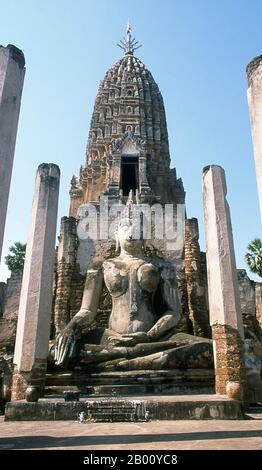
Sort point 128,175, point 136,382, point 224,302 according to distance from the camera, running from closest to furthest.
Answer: point 224,302
point 136,382
point 128,175

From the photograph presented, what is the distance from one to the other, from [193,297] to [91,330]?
4.97 metres

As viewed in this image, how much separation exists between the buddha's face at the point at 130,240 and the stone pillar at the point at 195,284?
373cm

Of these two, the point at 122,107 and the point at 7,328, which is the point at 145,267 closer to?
the point at 7,328

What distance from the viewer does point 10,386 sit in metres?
6.95

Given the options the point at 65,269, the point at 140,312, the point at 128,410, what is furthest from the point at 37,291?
the point at 65,269

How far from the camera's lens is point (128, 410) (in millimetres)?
5023

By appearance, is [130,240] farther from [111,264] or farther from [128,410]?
[128,410]

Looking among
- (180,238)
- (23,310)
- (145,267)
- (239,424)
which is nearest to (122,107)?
(180,238)

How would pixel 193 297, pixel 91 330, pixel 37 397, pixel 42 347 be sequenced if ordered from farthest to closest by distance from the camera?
pixel 193 297
pixel 91 330
pixel 42 347
pixel 37 397

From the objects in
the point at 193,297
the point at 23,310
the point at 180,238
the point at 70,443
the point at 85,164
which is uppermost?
the point at 85,164

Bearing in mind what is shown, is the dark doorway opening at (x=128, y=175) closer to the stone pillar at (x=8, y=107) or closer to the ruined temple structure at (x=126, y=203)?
the ruined temple structure at (x=126, y=203)

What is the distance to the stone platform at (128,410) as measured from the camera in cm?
501

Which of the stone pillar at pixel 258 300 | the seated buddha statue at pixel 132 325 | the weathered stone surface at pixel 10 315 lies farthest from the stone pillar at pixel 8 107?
the stone pillar at pixel 258 300

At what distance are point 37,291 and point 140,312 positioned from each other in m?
4.37
